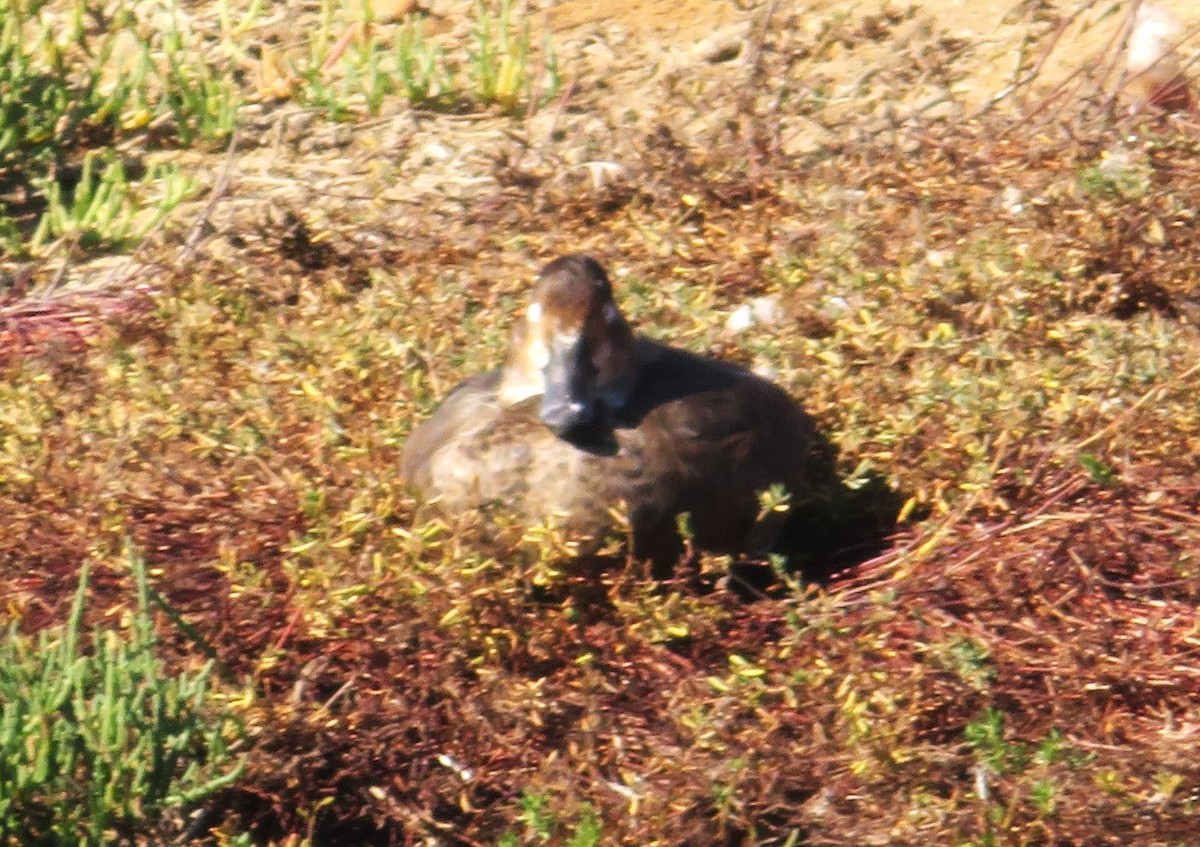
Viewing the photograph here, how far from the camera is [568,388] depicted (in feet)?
13.5

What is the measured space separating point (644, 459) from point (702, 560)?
0.78 feet

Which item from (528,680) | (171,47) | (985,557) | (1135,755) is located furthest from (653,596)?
(171,47)

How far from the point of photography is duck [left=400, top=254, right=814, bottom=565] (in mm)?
4070

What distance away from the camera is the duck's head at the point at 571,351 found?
4121 millimetres

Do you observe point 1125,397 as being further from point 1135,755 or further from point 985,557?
point 1135,755

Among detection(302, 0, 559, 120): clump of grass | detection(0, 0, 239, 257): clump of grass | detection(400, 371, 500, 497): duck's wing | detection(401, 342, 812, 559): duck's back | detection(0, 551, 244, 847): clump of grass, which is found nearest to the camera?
detection(0, 551, 244, 847): clump of grass

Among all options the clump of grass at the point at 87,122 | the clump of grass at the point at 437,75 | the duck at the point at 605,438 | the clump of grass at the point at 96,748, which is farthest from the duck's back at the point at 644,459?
the clump of grass at the point at 437,75

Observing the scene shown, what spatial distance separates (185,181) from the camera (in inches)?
232

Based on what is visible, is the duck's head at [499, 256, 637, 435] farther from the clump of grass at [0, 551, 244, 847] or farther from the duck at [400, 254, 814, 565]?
the clump of grass at [0, 551, 244, 847]

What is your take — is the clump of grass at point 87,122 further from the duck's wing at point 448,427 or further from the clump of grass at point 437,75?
the duck's wing at point 448,427

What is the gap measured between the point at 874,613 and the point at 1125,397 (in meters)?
0.91

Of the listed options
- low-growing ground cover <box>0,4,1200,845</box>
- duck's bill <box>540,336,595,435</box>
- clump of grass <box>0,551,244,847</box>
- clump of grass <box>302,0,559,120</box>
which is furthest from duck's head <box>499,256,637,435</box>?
clump of grass <box>302,0,559,120</box>

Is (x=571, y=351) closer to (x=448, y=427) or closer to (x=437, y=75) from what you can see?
(x=448, y=427)

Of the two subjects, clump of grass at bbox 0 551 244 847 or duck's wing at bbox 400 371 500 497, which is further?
duck's wing at bbox 400 371 500 497
